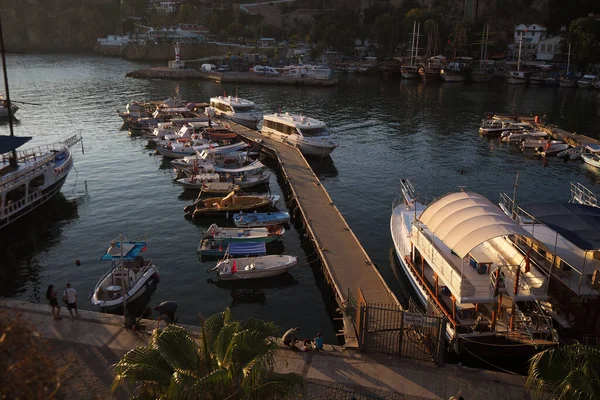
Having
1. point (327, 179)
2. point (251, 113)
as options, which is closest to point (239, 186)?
point (327, 179)

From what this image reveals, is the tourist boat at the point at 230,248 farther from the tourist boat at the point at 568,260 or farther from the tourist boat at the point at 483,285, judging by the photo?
the tourist boat at the point at 568,260

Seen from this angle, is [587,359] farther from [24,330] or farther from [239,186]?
[239,186]

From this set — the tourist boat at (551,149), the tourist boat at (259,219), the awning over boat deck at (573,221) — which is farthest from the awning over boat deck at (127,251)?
the tourist boat at (551,149)

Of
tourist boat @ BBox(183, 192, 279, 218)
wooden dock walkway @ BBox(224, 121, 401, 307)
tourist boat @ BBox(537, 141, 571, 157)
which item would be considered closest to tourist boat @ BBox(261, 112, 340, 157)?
wooden dock walkway @ BBox(224, 121, 401, 307)

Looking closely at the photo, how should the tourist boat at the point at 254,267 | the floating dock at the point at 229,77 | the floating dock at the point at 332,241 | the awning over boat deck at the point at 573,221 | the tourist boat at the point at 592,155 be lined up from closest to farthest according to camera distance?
1. the awning over boat deck at the point at 573,221
2. the floating dock at the point at 332,241
3. the tourist boat at the point at 254,267
4. the tourist boat at the point at 592,155
5. the floating dock at the point at 229,77

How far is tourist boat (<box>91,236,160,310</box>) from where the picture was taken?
27188mm

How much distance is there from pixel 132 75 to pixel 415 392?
125272 millimetres

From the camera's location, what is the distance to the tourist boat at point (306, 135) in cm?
5619

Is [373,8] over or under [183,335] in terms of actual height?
over

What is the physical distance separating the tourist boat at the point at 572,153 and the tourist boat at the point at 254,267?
41.4m

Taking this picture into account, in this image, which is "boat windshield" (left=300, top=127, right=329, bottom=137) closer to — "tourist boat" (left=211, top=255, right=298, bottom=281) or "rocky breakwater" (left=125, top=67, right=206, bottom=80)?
"tourist boat" (left=211, top=255, right=298, bottom=281)

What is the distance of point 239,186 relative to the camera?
45.5 m

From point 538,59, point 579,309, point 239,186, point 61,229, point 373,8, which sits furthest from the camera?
point 373,8

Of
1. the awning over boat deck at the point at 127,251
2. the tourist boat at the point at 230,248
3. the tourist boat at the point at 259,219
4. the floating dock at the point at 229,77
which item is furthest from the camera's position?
the floating dock at the point at 229,77
